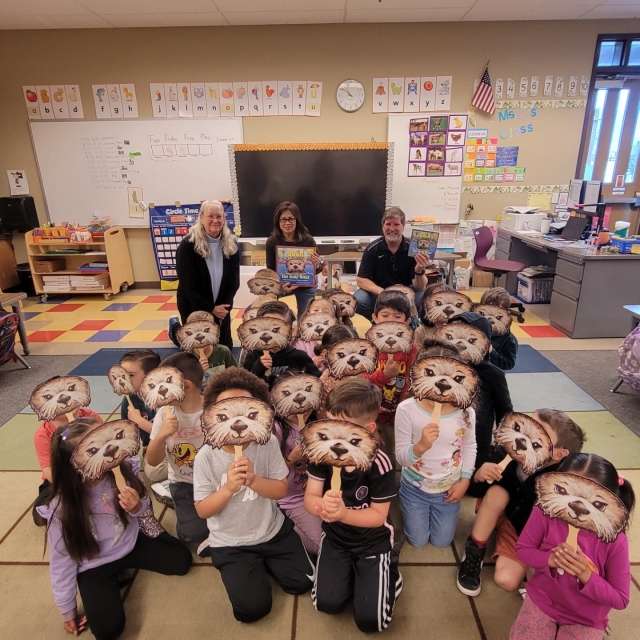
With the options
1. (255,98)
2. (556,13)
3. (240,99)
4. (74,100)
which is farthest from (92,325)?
(556,13)

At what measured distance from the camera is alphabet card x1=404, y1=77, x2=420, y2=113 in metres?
5.62

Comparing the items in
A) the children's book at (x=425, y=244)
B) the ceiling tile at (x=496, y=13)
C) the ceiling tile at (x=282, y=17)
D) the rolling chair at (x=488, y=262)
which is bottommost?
the rolling chair at (x=488, y=262)

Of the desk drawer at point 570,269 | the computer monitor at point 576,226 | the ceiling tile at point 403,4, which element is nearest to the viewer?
the desk drawer at point 570,269

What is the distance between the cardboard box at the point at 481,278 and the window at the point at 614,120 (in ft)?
6.11

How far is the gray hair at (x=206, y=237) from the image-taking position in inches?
131

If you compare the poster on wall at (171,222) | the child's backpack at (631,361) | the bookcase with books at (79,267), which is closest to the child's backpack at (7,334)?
the bookcase with books at (79,267)

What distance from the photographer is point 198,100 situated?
571 cm

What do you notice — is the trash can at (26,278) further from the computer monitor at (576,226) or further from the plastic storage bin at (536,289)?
the computer monitor at (576,226)

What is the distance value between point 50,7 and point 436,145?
477cm

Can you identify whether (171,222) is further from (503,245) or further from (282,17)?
(503,245)

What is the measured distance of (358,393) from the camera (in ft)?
5.30

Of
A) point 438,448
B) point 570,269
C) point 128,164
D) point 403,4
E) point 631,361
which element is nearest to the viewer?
point 438,448

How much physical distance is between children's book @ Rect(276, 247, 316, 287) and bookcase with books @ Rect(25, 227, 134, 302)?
340 centimetres

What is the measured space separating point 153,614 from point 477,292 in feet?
18.2
